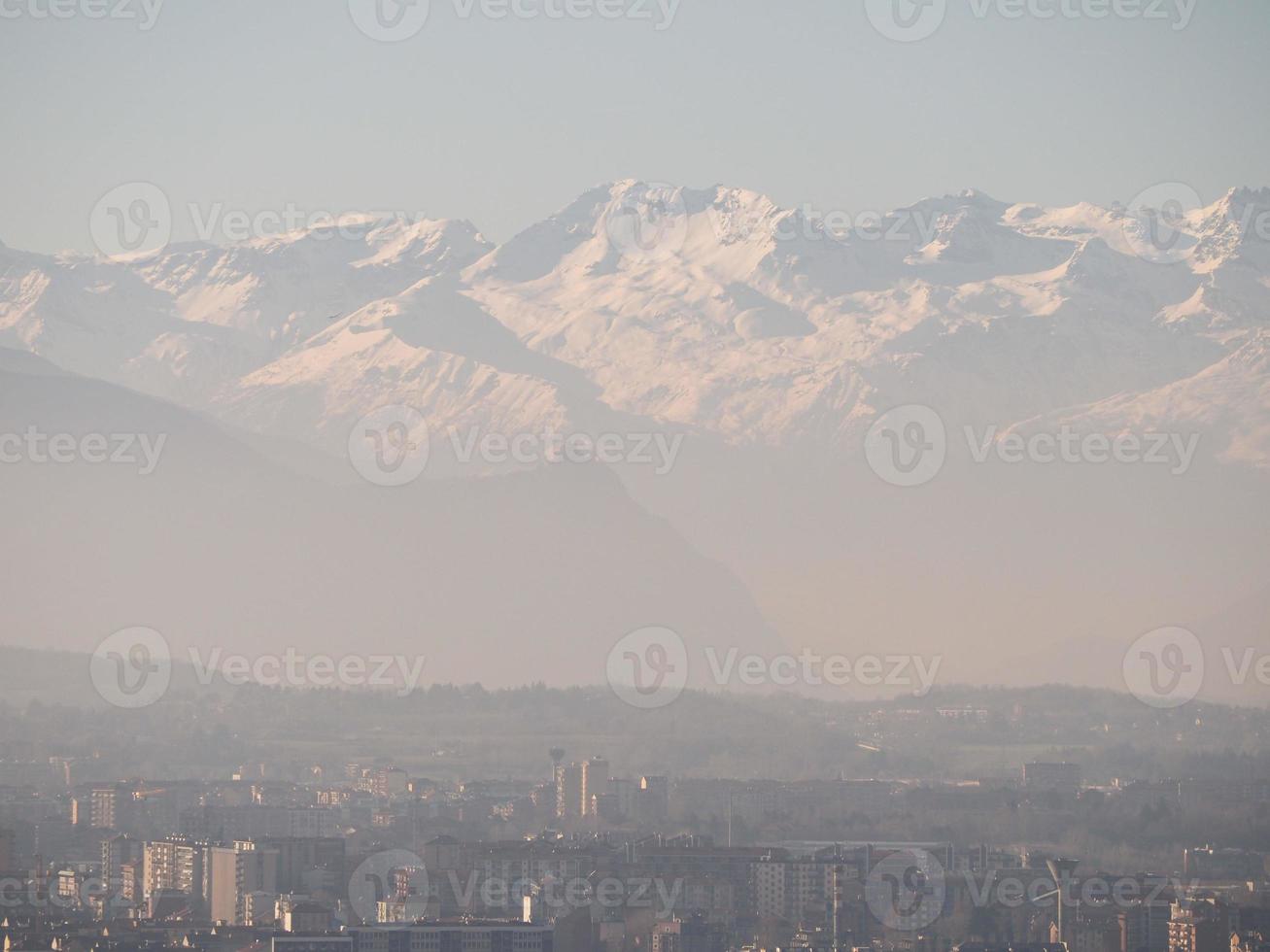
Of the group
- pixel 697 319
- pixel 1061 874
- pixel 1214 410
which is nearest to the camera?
pixel 1061 874

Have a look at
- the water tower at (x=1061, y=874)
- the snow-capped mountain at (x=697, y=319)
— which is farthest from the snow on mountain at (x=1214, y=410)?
the water tower at (x=1061, y=874)

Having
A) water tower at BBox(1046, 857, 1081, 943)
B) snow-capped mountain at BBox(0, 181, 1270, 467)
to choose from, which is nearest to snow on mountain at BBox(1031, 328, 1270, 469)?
snow-capped mountain at BBox(0, 181, 1270, 467)

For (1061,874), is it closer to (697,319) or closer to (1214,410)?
(1214,410)

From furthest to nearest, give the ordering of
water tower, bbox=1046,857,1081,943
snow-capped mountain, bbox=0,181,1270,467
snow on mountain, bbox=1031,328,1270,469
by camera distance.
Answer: snow-capped mountain, bbox=0,181,1270,467 → snow on mountain, bbox=1031,328,1270,469 → water tower, bbox=1046,857,1081,943

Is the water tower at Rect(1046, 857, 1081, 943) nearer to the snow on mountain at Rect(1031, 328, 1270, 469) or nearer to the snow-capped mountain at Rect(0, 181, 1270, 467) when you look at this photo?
the snow on mountain at Rect(1031, 328, 1270, 469)

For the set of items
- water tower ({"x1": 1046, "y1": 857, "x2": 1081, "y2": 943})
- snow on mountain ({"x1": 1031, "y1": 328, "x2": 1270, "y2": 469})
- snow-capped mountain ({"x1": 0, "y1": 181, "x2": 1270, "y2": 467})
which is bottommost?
water tower ({"x1": 1046, "y1": 857, "x2": 1081, "y2": 943})

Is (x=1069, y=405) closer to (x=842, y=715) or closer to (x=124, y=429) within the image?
(x=842, y=715)

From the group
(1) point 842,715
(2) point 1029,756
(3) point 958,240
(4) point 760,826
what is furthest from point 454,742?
(3) point 958,240

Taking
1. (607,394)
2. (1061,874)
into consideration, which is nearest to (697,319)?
(607,394)

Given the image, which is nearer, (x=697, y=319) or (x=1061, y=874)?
(x=1061, y=874)
